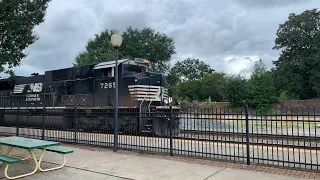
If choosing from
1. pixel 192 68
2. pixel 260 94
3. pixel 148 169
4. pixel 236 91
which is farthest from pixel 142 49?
pixel 192 68

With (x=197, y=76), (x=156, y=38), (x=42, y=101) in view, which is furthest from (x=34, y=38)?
(x=197, y=76)

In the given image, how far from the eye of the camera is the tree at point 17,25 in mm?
12328

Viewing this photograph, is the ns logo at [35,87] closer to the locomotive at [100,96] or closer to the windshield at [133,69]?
the locomotive at [100,96]

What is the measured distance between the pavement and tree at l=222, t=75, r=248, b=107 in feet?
113

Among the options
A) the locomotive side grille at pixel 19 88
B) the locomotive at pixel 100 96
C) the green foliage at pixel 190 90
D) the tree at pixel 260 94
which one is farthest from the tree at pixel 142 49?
the green foliage at pixel 190 90

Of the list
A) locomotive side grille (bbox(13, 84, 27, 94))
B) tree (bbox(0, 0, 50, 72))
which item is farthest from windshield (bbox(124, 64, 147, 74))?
locomotive side grille (bbox(13, 84, 27, 94))

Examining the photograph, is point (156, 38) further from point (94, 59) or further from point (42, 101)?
point (42, 101)

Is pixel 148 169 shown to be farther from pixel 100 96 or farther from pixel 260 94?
pixel 260 94

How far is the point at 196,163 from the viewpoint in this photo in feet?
23.0

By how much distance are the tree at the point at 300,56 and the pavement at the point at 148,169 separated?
47486 millimetres

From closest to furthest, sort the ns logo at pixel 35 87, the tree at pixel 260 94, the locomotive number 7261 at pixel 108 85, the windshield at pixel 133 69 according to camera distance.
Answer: the locomotive number 7261 at pixel 108 85
the windshield at pixel 133 69
the ns logo at pixel 35 87
the tree at pixel 260 94

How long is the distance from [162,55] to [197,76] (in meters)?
53.8

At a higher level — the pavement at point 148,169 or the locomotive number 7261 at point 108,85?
the locomotive number 7261 at point 108,85

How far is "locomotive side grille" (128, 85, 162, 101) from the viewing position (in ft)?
41.5
